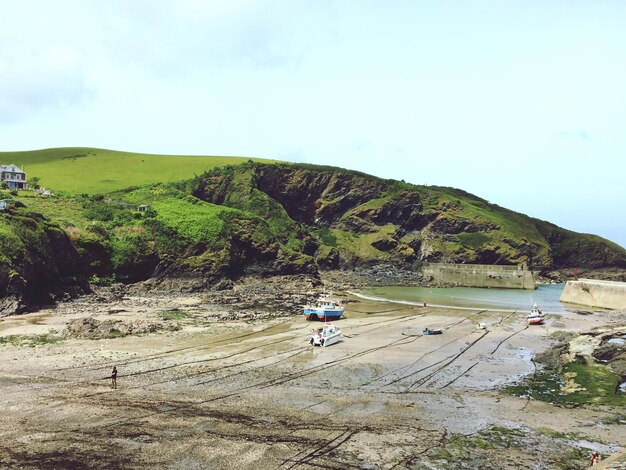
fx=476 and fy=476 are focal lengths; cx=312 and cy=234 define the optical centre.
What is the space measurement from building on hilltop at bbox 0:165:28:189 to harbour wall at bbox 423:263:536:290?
110295 millimetres

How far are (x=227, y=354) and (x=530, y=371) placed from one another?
24.9 metres

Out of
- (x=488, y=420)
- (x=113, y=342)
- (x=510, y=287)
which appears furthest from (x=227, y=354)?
(x=510, y=287)

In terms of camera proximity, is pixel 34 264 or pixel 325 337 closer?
pixel 325 337

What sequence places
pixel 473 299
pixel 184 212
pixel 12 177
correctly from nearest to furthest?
1. pixel 473 299
2. pixel 184 212
3. pixel 12 177

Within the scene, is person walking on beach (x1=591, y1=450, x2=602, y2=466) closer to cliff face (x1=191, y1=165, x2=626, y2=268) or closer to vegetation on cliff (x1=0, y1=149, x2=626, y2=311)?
vegetation on cliff (x1=0, y1=149, x2=626, y2=311)

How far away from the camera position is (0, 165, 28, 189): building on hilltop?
11739cm

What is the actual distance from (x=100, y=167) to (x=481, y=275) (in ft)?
426

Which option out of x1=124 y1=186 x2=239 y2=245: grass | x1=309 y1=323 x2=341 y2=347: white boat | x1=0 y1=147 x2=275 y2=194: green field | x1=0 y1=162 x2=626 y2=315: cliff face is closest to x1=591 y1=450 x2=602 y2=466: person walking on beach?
x1=309 y1=323 x2=341 y2=347: white boat

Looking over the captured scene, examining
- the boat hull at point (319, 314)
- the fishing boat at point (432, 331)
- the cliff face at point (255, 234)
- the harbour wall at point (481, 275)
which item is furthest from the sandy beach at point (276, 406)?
the harbour wall at point (481, 275)

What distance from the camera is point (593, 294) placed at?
87.9 metres

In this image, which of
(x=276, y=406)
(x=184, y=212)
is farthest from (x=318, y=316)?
(x=184, y=212)

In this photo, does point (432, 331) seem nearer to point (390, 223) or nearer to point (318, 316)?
point (318, 316)

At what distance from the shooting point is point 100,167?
543 ft

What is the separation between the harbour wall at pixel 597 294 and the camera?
82062 millimetres
